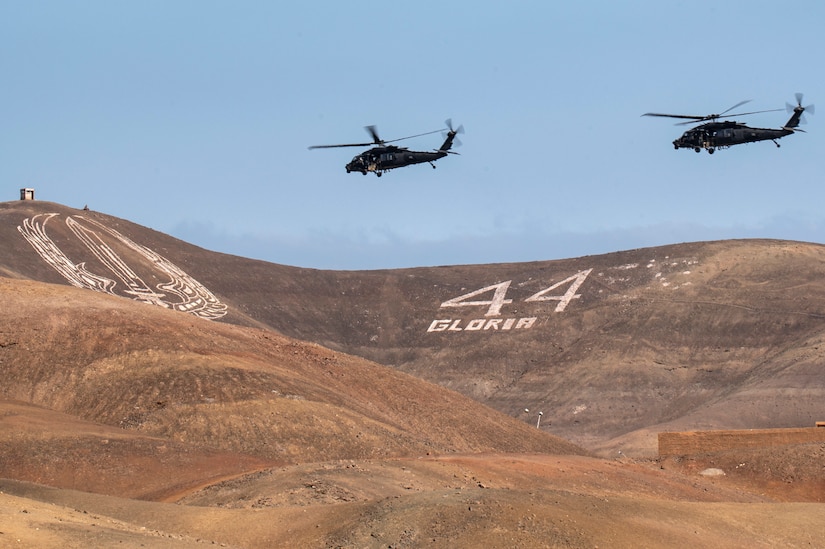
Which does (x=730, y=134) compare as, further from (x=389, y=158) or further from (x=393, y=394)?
(x=393, y=394)

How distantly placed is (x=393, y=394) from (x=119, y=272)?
4828cm

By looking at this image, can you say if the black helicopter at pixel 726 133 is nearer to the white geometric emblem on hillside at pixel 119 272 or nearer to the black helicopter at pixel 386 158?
the black helicopter at pixel 386 158

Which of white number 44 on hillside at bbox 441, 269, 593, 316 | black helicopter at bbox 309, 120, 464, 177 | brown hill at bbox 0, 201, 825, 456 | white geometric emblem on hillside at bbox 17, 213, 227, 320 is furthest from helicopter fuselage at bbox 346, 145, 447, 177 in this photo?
white number 44 on hillside at bbox 441, 269, 593, 316

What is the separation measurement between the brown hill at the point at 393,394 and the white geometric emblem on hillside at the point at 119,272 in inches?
11.9

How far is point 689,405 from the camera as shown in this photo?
317 feet

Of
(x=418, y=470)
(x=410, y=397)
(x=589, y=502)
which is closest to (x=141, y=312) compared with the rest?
(x=410, y=397)

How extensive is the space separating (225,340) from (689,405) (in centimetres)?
4606

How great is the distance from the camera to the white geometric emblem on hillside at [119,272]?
336 ft

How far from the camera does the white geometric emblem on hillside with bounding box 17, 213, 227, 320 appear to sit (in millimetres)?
102500

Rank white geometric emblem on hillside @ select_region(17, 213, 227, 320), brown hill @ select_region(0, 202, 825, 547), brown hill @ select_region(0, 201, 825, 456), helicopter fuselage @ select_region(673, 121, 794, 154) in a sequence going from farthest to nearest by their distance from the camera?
1. white geometric emblem on hillside @ select_region(17, 213, 227, 320)
2. brown hill @ select_region(0, 201, 825, 456)
3. helicopter fuselage @ select_region(673, 121, 794, 154)
4. brown hill @ select_region(0, 202, 825, 547)

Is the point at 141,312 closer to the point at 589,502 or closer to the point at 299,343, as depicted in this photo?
the point at 299,343

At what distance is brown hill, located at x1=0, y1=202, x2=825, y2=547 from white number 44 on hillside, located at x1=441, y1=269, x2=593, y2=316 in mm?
290

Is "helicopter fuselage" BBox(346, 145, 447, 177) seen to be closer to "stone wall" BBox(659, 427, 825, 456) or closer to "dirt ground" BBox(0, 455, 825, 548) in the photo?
"stone wall" BBox(659, 427, 825, 456)

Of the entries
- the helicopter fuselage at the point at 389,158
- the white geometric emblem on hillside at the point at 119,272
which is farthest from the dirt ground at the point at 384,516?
the white geometric emblem on hillside at the point at 119,272
